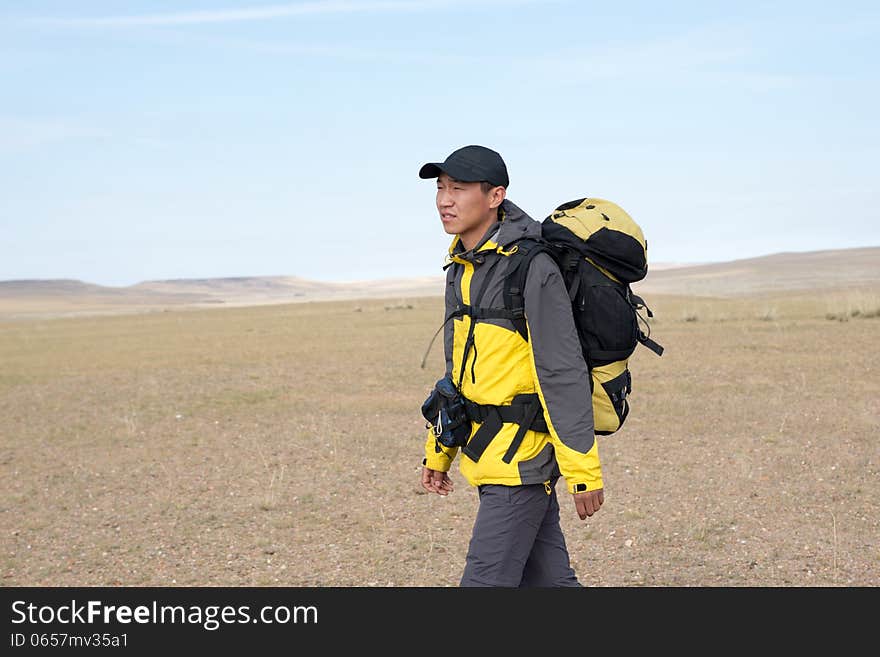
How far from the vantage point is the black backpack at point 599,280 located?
123 inches

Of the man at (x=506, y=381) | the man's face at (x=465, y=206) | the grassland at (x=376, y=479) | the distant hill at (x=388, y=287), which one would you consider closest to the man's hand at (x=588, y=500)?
the man at (x=506, y=381)

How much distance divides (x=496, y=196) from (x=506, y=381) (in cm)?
70

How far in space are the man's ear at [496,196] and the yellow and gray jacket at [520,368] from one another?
0.22 ft

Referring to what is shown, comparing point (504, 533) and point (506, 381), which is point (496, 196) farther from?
point (504, 533)

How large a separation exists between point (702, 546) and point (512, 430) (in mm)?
3414

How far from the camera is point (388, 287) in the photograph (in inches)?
6048

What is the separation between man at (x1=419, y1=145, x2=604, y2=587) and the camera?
9.95 feet

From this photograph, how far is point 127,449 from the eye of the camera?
32.7 feet

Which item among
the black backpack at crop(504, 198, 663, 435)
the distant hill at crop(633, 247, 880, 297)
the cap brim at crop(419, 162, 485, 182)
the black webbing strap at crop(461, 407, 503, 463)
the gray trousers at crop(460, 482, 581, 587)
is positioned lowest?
the distant hill at crop(633, 247, 880, 297)

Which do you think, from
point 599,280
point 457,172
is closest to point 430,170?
point 457,172

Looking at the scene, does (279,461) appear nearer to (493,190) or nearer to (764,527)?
(764,527)

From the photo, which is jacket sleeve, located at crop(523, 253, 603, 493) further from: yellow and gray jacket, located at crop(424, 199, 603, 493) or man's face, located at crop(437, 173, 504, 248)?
man's face, located at crop(437, 173, 504, 248)

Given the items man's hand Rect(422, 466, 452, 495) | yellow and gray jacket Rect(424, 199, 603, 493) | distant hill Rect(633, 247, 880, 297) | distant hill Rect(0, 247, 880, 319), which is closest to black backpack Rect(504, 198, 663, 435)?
yellow and gray jacket Rect(424, 199, 603, 493)
